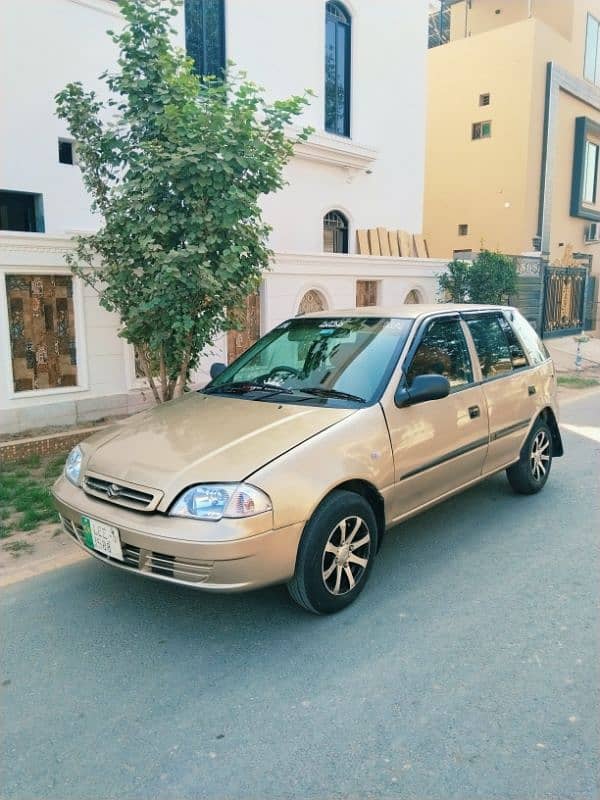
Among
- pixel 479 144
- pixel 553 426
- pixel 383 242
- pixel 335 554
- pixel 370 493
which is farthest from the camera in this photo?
pixel 479 144

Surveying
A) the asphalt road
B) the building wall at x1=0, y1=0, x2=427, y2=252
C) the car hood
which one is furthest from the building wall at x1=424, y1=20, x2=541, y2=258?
the asphalt road

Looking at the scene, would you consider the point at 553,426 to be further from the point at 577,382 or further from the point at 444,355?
the point at 577,382

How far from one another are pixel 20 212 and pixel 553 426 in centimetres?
753

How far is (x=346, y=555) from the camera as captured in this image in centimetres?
354

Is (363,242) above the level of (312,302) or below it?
above

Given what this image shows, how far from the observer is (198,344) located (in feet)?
21.2

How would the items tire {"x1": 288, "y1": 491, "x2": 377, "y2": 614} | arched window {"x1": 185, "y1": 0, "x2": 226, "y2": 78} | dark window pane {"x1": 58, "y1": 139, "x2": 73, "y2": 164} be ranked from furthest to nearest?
arched window {"x1": 185, "y1": 0, "x2": 226, "y2": 78} < dark window pane {"x1": 58, "y1": 139, "x2": 73, "y2": 164} < tire {"x1": 288, "y1": 491, "x2": 377, "y2": 614}

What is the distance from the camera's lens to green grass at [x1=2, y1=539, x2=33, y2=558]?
442 cm

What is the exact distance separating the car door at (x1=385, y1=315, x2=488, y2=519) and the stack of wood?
29.0 ft

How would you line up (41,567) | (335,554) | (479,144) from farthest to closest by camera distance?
(479,144) → (41,567) → (335,554)

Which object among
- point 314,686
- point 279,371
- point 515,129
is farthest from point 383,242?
point 314,686

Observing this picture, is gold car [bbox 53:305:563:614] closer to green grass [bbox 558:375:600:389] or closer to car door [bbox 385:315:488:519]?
car door [bbox 385:315:488:519]

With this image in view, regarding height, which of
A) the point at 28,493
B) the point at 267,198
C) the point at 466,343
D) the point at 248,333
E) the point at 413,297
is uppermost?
the point at 267,198

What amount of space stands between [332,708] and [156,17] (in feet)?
19.5
